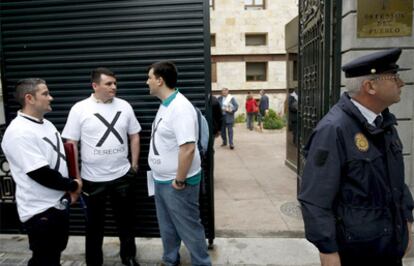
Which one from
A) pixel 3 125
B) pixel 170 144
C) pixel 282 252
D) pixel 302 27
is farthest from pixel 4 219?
pixel 302 27

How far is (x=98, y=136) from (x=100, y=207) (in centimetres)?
70

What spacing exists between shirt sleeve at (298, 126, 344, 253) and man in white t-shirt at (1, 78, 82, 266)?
182cm

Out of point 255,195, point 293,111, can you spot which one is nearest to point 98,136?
point 255,195

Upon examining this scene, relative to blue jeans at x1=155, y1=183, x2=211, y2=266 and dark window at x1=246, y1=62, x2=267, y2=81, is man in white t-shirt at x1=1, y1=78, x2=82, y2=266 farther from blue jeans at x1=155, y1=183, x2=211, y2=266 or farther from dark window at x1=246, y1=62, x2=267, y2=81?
dark window at x1=246, y1=62, x2=267, y2=81

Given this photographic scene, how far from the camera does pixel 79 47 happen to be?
4.03m

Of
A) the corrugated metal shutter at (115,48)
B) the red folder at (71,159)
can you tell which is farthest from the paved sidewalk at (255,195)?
the red folder at (71,159)

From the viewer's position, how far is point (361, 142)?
1910 mm

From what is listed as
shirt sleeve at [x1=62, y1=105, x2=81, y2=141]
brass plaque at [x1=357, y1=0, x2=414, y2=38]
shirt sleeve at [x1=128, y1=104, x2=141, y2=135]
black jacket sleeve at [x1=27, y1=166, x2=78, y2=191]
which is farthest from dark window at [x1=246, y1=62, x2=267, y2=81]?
black jacket sleeve at [x1=27, y1=166, x2=78, y2=191]

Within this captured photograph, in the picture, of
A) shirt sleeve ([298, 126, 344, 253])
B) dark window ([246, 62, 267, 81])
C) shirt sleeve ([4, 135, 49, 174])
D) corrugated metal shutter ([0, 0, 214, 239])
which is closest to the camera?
shirt sleeve ([298, 126, 344, 253])

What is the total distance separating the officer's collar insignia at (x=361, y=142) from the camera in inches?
74.7

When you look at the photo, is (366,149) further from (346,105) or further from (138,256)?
(138,256)

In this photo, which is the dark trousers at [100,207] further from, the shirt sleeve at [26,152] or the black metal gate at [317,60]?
the black metal gate at [317,60]

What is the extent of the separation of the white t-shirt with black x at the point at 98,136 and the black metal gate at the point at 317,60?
2213 mm

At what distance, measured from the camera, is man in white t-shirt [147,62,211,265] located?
2928 millimetres
